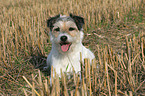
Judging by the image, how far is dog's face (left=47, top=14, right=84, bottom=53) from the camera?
3.41m

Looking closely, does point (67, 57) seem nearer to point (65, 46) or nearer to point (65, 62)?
point (65, 62)

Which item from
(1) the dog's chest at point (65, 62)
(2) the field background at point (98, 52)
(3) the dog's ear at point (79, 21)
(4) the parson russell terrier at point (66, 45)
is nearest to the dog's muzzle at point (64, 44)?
(4) the parson russell terrier at point (66, 45)

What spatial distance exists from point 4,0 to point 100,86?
51.9 feet

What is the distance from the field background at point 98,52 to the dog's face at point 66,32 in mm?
567

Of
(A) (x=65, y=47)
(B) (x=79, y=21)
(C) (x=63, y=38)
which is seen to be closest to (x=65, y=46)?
(A) (x=65, y=47)

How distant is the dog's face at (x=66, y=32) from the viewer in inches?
134

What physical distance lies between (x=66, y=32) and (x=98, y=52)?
757mm

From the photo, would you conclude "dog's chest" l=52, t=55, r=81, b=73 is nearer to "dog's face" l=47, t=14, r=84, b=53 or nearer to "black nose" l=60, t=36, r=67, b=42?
"dog's face" l=47, t=14, r=84, b=53

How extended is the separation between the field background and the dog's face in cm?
57

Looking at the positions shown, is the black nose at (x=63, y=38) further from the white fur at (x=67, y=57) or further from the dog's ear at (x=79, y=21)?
the dog's ear at (x=79, y=21)

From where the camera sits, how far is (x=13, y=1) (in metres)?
14.6

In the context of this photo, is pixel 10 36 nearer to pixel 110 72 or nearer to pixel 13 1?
pixel 110 72

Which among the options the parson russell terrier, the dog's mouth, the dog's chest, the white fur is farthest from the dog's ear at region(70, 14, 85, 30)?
the dog's chest

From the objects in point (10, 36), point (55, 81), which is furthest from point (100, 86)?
point (10, 36)
